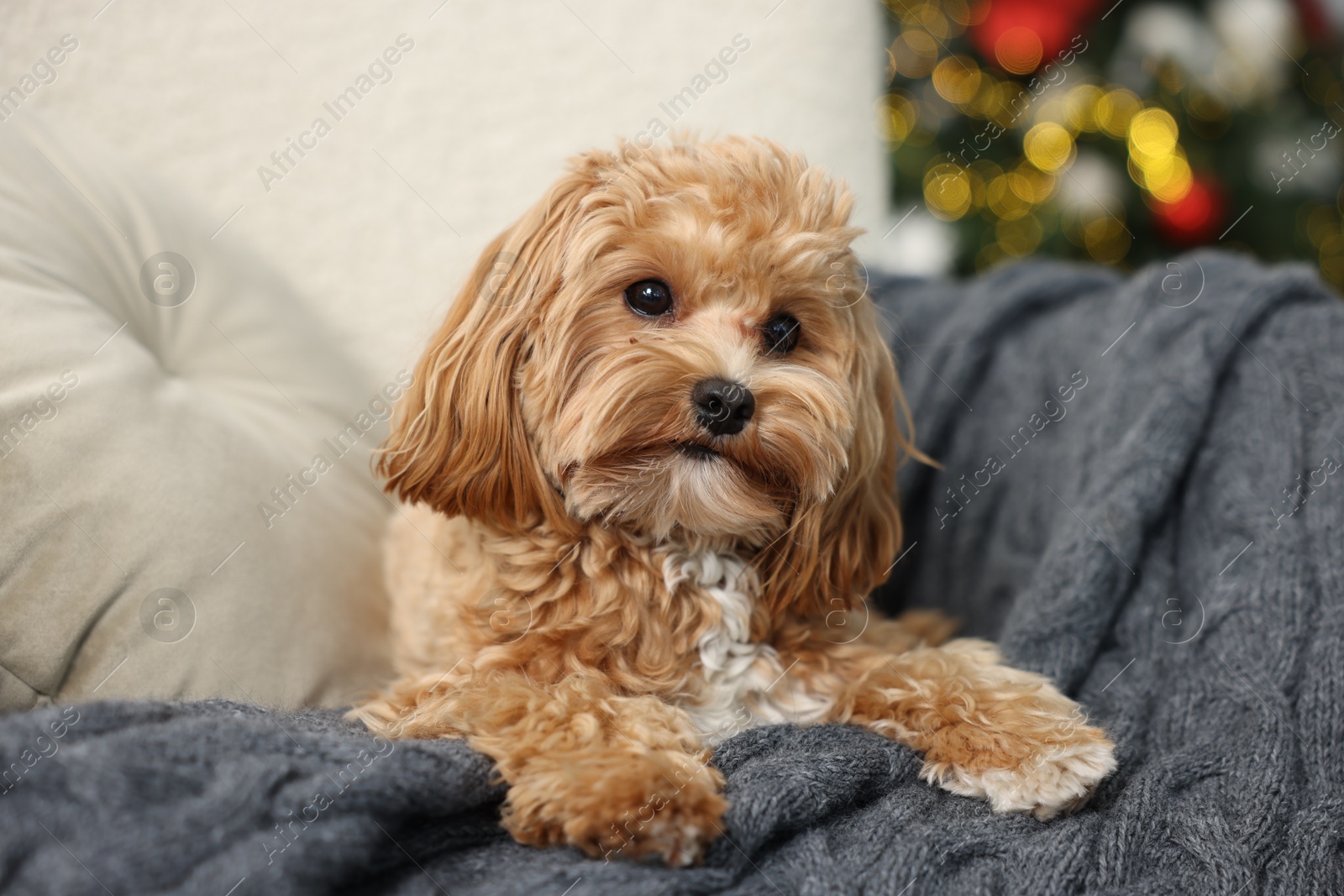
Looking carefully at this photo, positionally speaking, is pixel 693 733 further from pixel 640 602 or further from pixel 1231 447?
pixel 1231 447

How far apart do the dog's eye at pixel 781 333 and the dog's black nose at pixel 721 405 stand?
22cm

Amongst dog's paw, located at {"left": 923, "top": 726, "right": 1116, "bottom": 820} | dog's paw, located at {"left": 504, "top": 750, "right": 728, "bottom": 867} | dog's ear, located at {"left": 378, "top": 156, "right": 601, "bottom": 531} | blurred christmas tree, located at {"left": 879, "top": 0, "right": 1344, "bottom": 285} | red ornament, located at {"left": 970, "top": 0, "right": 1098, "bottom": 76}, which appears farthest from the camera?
blurred christmas tree, located at {"left": 879, "top": 0, "right": 1344, "bottom": 285}

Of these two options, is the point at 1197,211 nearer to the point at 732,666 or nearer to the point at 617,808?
the point at 732,666

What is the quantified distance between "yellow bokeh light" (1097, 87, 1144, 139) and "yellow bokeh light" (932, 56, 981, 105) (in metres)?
0.52

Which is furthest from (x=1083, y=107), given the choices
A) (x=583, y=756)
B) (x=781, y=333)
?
(x=583, y=756)

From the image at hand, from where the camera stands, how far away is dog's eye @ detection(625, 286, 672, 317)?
1.57 m

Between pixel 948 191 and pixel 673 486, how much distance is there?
105 inches

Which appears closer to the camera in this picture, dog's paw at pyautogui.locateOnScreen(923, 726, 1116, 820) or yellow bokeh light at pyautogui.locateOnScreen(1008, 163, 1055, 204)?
dog's paw at pyautogui.locateOnScreen(923, 726, 1116, 820)

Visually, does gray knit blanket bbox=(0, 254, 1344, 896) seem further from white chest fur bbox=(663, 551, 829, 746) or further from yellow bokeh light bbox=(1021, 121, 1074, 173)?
yellow bokeh light bbox=(1021, 121, 1074, 173)

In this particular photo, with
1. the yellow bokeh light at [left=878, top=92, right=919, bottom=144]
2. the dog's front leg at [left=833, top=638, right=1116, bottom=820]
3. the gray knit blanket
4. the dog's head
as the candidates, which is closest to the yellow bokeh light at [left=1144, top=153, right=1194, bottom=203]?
the yellow bokeh light at [left=878, top=92, right=919, bottom=144]

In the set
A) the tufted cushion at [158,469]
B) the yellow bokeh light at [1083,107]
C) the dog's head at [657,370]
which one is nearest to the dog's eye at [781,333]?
the dog's head at [657,370]

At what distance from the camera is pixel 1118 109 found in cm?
354

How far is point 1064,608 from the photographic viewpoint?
1.69 meters

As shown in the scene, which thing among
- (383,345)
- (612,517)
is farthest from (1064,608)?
(383,345)
